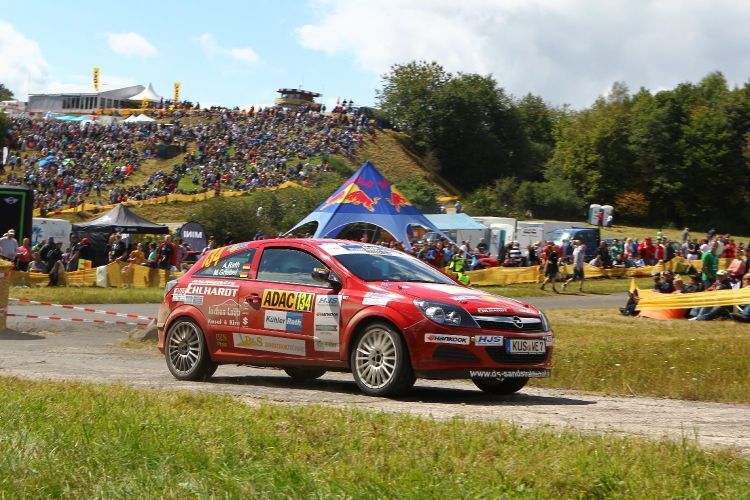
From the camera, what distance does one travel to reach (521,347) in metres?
9.77

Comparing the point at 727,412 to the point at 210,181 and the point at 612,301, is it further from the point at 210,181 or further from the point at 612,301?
the point at 210,181

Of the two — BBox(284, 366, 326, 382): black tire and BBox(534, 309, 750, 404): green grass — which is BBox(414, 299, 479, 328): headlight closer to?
BBox(284, 366, 326, 382): black tire

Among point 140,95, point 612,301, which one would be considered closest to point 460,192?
point 140,95

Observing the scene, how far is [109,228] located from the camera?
3850 cm

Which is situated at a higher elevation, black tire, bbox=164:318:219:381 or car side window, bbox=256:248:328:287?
car side window, bbox=256:248:328:287

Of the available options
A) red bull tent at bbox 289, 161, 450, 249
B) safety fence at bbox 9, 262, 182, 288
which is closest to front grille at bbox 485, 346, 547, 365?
red bull tent at bbox 289, 161, 450, 249

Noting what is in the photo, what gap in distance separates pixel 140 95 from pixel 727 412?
361 feet

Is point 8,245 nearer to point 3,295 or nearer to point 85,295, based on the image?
point 85,295

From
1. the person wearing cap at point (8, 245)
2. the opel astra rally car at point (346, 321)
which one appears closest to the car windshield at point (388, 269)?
the opel astra rally car at point (346, 321)

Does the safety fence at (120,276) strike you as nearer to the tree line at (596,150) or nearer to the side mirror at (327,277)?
the side mirror at (327,277)

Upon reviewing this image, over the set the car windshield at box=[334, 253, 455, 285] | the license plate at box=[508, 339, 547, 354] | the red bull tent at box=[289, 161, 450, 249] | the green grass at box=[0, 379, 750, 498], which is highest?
the red bull tent at box=[289, 161, 450, 249]

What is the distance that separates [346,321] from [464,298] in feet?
3.70

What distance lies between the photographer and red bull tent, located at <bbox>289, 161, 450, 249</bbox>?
32.9m

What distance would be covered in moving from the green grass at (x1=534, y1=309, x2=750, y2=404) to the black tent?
21421 millimetres
